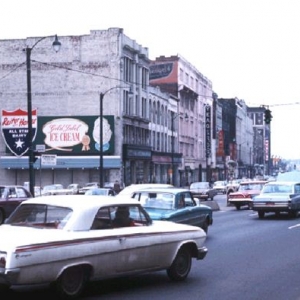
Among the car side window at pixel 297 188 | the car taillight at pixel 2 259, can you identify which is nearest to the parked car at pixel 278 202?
the car side window at pixel 297 188

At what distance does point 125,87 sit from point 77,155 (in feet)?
25.7

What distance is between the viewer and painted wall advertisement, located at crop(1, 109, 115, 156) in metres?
64.3

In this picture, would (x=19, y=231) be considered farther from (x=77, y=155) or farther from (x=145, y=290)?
(x=77, y=155)

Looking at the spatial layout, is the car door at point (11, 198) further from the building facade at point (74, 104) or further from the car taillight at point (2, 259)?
the building facade at point (74, 104)

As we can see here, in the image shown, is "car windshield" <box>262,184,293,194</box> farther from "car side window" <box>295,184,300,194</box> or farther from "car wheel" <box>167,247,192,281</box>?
"car wheel" <box>167,247,192,281</box>

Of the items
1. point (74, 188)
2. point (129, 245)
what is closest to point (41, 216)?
point (129, 245)

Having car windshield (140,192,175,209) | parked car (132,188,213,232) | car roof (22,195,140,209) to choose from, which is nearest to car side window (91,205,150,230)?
car roof (22,195,140,209)

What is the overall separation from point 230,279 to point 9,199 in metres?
14.8

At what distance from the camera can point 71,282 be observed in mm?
10148

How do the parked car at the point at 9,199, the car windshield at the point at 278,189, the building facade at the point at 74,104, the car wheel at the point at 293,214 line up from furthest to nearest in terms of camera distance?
1. the building facade at the point at 74,104
2. the car windshield at the point at 278,189
3. the car wheel at the point at 293,214
4. the parked car at the point at 9,199

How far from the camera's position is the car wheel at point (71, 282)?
994cm

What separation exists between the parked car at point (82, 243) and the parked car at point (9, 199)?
14.2m

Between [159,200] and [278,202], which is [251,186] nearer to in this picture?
[278,202]

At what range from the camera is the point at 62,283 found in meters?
9.96
